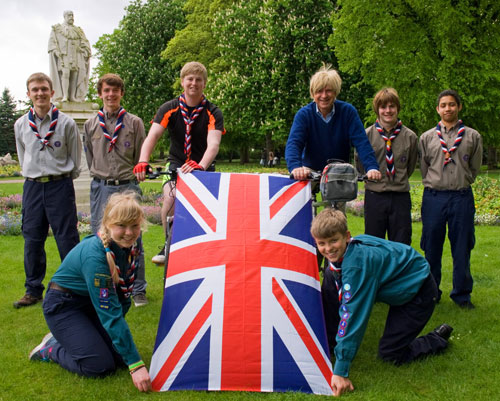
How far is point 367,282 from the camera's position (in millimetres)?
3141

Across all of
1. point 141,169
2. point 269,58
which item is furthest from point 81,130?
point 269,58

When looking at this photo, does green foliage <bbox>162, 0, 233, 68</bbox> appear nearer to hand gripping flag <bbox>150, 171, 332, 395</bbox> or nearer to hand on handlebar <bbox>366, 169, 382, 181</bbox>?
hand on handlebar <bbox>366, 169, 382, 181</bbox>

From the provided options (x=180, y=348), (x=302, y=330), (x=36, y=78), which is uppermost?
(x=36, y=78)

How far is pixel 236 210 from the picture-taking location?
3.61 meters

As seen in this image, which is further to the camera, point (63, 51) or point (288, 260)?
point (63, 51)

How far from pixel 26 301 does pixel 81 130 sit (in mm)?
7121

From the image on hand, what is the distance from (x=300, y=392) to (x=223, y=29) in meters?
22.8

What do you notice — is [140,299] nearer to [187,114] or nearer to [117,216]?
[187,114]

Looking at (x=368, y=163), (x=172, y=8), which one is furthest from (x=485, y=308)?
(x=172, y=8)

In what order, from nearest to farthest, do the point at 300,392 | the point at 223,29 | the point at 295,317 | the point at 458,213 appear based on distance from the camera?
1. the point at 300,392
2. the point at 295,317
3. the point at 458,213
4. the point at 223,29

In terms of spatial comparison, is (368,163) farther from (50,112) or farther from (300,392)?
(50,112)

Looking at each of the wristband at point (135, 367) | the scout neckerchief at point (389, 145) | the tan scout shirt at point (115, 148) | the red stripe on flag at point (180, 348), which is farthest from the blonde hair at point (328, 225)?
the tan scout shirt at point (115, 148)

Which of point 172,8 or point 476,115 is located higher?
point 172,8

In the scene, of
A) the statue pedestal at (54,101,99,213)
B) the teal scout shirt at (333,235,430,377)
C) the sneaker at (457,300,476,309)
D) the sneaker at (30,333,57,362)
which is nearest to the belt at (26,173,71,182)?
the sneaker at (30,333,57,362)
